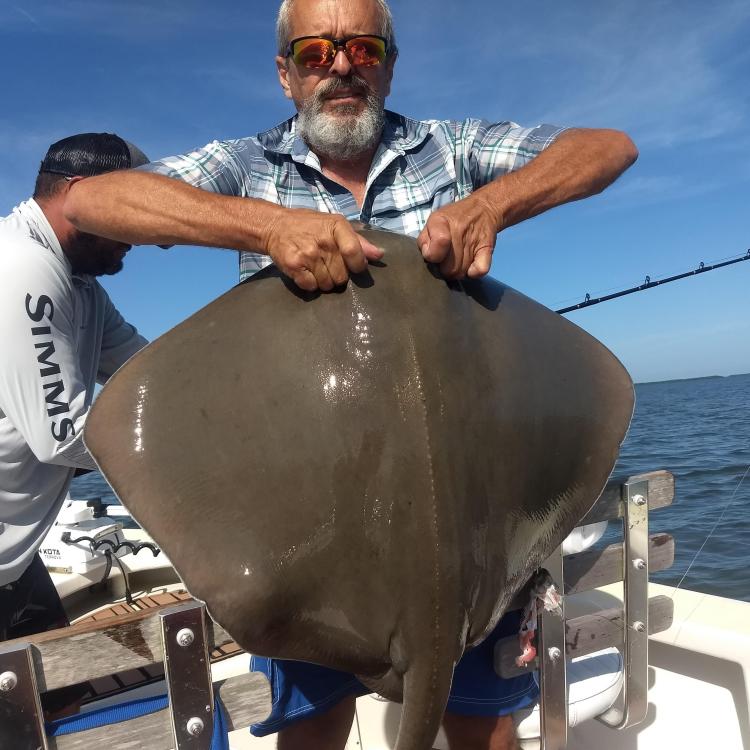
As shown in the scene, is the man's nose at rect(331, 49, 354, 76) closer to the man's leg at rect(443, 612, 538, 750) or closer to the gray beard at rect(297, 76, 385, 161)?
the gray beard at rect(297, 76, 385, 161)

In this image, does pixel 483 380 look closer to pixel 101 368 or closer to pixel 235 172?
pixel 235 172

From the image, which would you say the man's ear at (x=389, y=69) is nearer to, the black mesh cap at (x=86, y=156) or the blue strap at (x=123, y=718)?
the black mesh cap at (x=86, y=156)

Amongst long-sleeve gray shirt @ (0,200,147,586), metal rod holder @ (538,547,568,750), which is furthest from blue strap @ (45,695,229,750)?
metal rod holder @ (538,547,568,750)

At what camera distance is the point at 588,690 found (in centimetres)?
272

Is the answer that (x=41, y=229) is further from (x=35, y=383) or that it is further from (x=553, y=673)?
(x=553, y=673)

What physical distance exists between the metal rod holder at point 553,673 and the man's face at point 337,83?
170 centimetres

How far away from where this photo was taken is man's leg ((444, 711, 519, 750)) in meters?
2.39

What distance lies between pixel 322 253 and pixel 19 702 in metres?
1.35

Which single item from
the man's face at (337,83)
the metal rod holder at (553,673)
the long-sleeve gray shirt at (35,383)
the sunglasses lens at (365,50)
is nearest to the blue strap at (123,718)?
the long-sleeve gray shirt at (35,383)

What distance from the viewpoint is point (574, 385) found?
5.64ft

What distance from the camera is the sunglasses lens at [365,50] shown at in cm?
219

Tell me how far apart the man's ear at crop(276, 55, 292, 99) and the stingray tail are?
2.07m

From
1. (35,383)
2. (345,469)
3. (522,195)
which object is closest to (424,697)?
(345,469)

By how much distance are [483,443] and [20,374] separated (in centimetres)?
167
